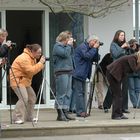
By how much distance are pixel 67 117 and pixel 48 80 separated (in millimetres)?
2670

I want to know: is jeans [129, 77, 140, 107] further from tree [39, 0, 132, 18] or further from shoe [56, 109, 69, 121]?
shoe [56, 109, 69, 121]

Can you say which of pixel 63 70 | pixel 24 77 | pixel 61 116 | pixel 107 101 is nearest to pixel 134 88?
pixel 107 101

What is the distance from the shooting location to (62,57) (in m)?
11.0

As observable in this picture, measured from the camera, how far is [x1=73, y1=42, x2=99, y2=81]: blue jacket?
11523 millimetres

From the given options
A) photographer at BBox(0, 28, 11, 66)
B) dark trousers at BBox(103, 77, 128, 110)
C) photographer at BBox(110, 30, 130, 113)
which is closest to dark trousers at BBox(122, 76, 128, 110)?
dark trousers at BBox(103, 77, 128, 110)

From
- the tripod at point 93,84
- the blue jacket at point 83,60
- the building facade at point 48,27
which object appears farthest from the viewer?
the building facade at point 48,27

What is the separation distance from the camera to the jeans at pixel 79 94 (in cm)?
1177

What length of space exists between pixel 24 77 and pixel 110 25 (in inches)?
160

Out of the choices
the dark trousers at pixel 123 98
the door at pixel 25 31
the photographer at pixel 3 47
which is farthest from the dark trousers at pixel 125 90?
the photographer at pixel 3 47

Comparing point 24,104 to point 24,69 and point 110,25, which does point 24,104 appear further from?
point 110,25

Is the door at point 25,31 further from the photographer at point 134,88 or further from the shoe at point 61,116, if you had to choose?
the shoe at point 61,116

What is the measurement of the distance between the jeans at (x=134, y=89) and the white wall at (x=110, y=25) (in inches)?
40.6

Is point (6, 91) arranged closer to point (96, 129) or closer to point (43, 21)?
point (43, 21)

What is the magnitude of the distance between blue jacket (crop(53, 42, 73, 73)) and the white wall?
9.78 feet
